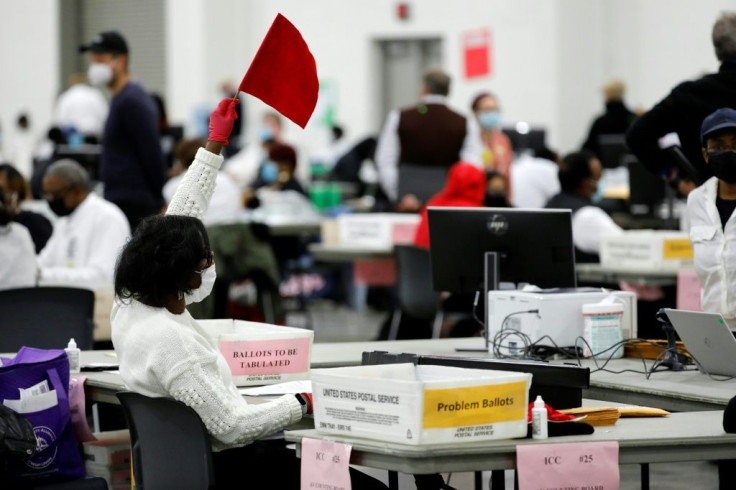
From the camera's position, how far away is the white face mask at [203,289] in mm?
3307

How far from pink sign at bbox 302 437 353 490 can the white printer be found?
52.0 inches

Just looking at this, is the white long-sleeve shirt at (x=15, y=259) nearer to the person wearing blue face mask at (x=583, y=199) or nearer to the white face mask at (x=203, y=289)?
the white face mask at (x=203, y=289)

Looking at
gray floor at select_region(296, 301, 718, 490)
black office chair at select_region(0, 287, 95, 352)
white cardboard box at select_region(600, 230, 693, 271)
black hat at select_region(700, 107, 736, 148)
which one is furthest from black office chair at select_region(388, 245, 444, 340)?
black hat at select_region(700, 107, 736, 148)

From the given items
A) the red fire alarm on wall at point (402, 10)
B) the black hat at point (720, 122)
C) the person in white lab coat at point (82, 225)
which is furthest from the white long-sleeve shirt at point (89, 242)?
the red fire alarm on wall at point (402, 10)

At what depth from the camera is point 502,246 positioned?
4297mm

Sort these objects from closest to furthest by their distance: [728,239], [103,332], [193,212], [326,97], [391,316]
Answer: [193,212] < [728,239] < [103,332] < [391,316] < [326,97]

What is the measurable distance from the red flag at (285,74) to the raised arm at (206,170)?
0.50ft

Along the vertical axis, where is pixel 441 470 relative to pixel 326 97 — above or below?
below

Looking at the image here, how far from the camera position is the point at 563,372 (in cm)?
318

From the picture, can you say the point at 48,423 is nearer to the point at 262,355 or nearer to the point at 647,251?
the point at 262,355

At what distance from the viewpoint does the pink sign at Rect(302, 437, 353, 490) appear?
273 cm

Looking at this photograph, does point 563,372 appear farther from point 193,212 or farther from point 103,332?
point 103,332

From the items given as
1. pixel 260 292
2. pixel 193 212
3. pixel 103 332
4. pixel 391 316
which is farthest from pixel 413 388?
pixel 260 292

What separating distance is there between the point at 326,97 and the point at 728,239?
1153 centimetres
